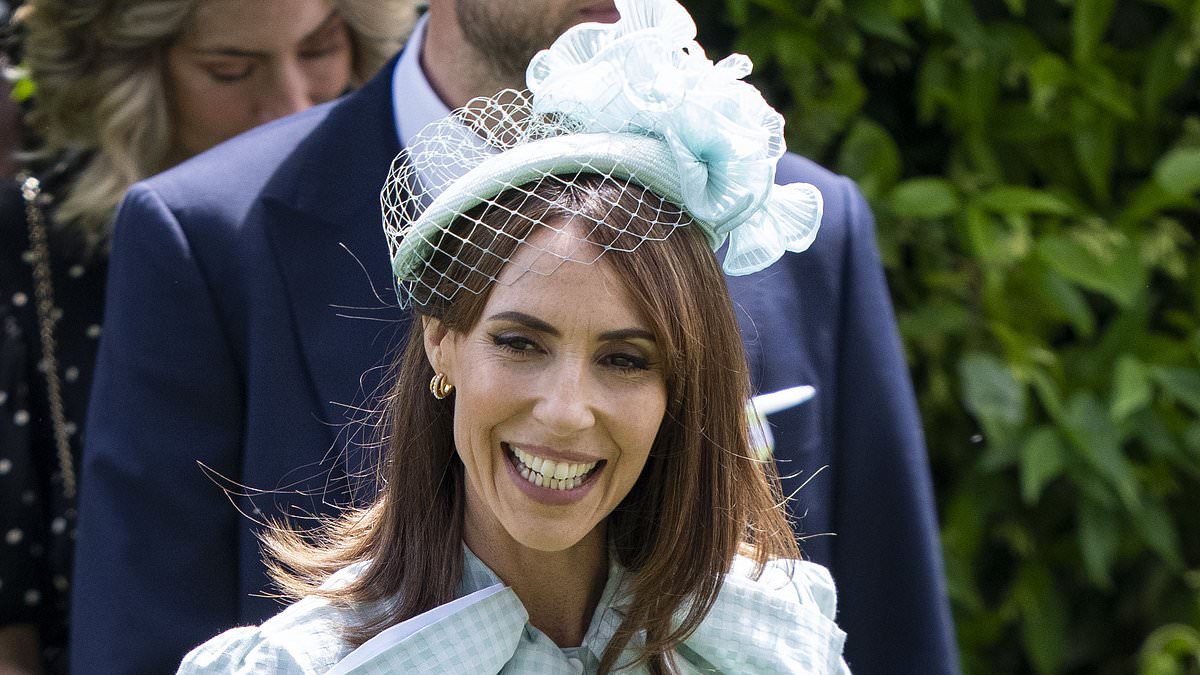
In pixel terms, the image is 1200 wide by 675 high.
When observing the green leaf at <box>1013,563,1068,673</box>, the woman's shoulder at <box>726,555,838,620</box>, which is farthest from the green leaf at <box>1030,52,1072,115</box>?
the woman's shoulder at <box>726,555,838,620</box>

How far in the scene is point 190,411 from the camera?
2.05 meters

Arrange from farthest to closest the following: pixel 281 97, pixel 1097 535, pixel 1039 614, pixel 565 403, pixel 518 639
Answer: pixel 1039 614 < pixel 1097 535 < pixel 281 97 < pixel 518 639 < pixel 565 403

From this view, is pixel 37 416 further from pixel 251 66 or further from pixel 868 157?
pixel 868 157

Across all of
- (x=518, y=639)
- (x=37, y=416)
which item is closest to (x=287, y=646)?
(x=518, y=639)

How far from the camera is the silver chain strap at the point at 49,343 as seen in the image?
8.25 ft

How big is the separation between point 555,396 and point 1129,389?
1.66 metres

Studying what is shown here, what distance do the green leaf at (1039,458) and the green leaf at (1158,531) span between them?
195 mm

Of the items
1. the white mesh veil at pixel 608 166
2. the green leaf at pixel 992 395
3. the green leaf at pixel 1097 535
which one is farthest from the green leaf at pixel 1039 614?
the white mesh veil at pixel 608 166

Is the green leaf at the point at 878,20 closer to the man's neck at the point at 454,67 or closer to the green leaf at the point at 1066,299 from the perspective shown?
the green leaf at the point at 1066,299

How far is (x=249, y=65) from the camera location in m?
2.67

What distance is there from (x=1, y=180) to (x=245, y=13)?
Answer: 476mm

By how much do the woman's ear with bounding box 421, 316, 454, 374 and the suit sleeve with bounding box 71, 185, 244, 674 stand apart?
0.52 metres

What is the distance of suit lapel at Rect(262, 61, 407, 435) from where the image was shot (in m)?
2.08

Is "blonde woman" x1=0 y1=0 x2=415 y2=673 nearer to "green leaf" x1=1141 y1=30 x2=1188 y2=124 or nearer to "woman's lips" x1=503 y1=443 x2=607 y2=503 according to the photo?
"woman's lips" x1=503 y1=443 x2=607 y2=503
